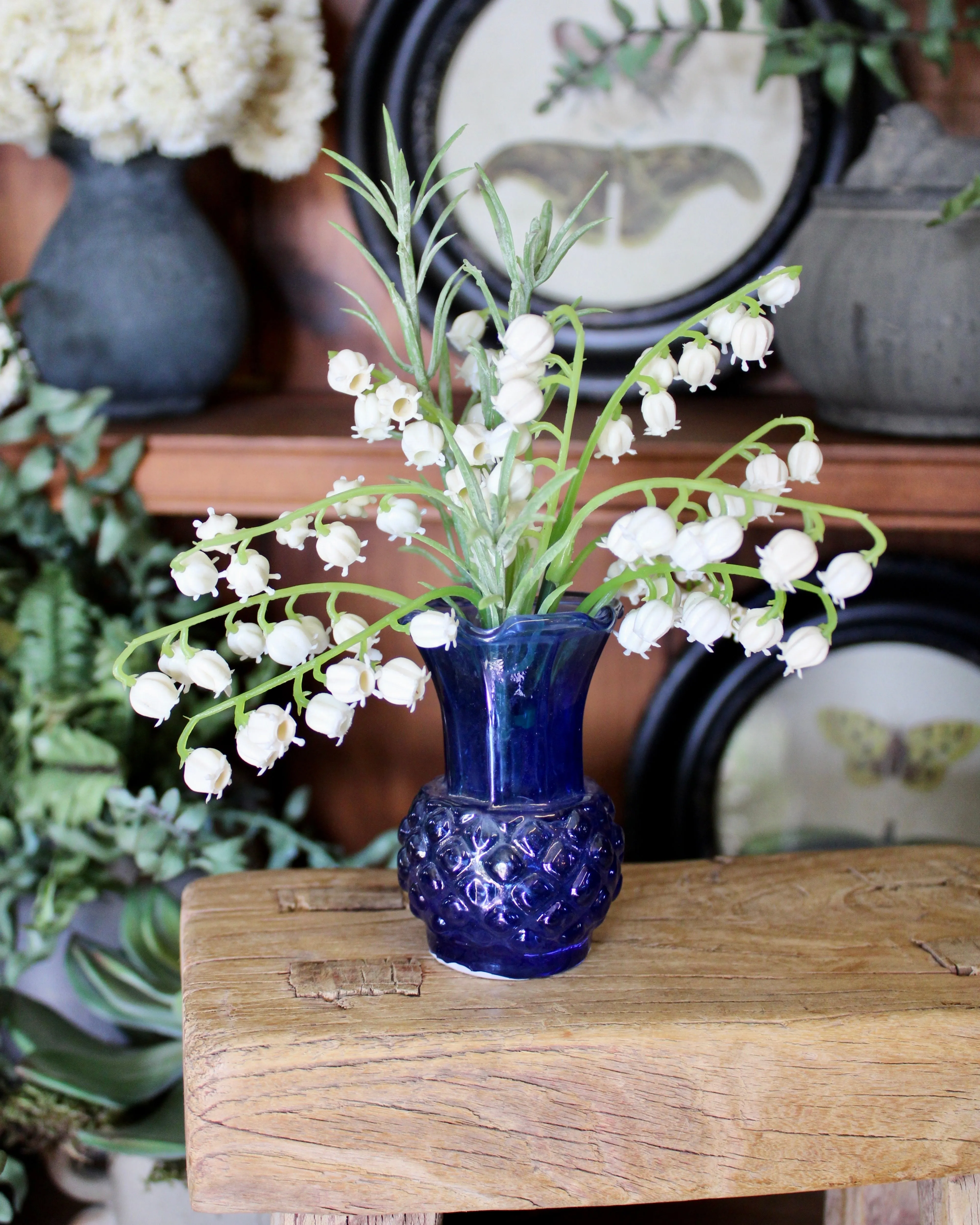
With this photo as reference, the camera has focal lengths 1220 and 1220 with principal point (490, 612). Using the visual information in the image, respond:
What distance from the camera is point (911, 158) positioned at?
1.01m

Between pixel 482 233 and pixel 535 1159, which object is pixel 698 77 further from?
pixel 535 1159

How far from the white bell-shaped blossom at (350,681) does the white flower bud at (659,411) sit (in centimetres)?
20

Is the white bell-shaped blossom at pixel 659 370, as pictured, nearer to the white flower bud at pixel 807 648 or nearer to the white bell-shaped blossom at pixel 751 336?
the white bell-shaped blossom at pixel 751 336

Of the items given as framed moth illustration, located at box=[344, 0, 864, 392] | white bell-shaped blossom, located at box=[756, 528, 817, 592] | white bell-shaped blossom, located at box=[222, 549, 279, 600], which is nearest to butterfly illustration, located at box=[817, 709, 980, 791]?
framed moth illustration, located at box=[344, 0, 864, 392]

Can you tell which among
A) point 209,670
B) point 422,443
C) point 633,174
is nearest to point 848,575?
point 422,443

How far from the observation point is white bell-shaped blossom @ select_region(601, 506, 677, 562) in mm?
645

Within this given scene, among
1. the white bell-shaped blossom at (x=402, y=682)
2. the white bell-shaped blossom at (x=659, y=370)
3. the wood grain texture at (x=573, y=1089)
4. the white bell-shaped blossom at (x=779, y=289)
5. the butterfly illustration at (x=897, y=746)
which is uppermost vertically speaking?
the white bell-shaped blossom at (x=779, y=289)

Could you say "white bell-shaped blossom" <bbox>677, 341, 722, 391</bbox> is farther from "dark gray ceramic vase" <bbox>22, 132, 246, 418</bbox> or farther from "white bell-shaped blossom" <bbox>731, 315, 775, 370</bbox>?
"dark gray ceramic vase" <bbox>22, 132, 246, 418</bbox>

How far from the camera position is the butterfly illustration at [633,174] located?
119 cm

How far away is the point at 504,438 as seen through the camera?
66cm

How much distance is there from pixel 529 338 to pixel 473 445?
84 millimetres

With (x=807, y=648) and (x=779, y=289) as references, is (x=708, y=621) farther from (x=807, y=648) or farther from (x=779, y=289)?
(x=779, y=289)

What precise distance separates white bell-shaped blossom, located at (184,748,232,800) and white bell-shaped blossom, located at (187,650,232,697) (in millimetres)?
33

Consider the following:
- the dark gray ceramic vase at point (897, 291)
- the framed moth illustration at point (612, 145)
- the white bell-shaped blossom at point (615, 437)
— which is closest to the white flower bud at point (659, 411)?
the white bell-shaped blossom at point (615, 437)
